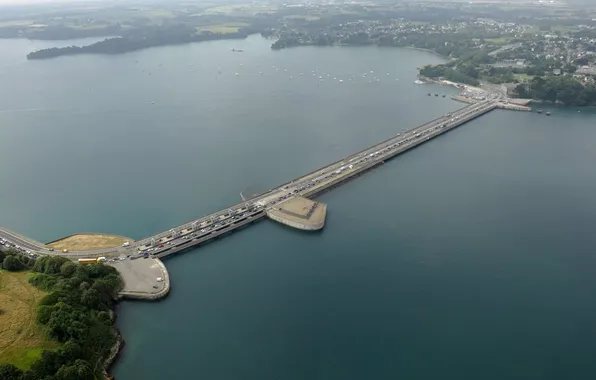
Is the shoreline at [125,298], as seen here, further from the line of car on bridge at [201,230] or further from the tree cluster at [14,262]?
the tree cluster at [14,262]

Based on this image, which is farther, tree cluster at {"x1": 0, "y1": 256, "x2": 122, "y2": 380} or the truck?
the truck

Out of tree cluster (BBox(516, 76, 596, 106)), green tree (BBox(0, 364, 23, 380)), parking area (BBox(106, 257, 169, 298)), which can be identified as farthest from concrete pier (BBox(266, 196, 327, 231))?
tree cluster (BBox(516, 76, 596, 106))

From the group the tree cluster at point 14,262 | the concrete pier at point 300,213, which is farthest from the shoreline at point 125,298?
the concrete pier at point 300,213

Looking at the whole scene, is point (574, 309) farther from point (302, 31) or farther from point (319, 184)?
point (302, 31)

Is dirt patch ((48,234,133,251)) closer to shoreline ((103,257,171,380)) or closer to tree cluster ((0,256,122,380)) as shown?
tree cluster ((0,256,122,380))

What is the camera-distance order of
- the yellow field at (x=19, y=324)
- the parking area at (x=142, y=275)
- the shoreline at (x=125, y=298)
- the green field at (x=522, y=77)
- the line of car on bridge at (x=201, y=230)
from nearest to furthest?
the yellow field at (x=19, y=324), the shoreline at (x=125, y=298), the parking area at (x=142, y=275), the line of car on bridge at (x=201, y=230), the green field at (x=522, y=77)

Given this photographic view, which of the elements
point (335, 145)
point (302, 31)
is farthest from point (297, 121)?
point (302, 31)
